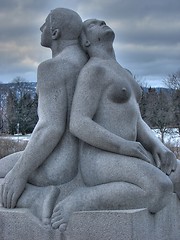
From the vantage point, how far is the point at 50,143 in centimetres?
518

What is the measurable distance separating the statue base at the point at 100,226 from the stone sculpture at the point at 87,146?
9cm

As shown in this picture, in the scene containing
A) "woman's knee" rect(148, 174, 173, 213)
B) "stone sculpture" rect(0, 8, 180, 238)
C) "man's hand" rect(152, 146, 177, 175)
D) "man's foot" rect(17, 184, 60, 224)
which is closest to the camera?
"woman's knee" rect(148, 174, 173, 213)

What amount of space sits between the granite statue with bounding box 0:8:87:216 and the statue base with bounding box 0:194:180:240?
18 centimetres

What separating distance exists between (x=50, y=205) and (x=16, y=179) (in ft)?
1.43

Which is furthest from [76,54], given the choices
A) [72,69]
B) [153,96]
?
[153,96]

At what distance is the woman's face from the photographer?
5.59m

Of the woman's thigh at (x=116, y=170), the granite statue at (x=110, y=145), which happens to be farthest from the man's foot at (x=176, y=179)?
the woman's thigh at (x=116, y=170)

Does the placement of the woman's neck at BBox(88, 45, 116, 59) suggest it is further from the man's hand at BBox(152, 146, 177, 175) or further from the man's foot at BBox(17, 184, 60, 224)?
the man's foot at BBox(17, 184, 60, 224)

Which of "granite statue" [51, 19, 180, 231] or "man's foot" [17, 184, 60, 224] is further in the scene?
"man's foot" [17, 184, 60, 224]

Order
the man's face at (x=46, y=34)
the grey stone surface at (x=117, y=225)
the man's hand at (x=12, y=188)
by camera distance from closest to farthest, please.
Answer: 1. the grey stone surface at (x=117, y=225)
2. the man's hand at (x=12, y=188)
3. the man's face at (x=46, y=34)

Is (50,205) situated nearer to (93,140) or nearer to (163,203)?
(93,140)

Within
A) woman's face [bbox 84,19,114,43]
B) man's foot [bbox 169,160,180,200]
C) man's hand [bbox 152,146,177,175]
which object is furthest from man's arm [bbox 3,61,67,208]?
man's foot [bbox 169,160,180,200]

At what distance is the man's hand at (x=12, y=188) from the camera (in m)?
5.16

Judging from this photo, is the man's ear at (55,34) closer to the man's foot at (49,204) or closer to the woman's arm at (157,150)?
the woman's arm at (157,150)
